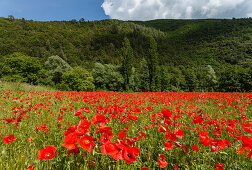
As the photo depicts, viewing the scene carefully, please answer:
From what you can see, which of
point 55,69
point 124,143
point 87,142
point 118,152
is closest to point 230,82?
point 124,143

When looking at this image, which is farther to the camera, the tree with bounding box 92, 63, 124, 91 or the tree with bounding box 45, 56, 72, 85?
the tree with bounding box 92, 63, 124, 91

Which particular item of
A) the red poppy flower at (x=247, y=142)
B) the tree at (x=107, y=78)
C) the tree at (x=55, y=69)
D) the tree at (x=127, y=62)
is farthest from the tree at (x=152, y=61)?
the red poppy flower at (x=247, y=142)

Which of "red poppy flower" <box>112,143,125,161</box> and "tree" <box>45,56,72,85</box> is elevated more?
"tree" <box>45,56,72,85</box>

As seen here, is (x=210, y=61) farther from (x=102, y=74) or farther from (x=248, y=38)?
(x=102, y=74)

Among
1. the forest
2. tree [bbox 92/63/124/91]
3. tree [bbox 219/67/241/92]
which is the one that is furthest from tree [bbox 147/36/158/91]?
tree [bbox 219/67/241/92]

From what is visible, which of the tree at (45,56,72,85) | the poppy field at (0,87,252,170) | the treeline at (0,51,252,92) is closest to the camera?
the poppy field at (0,87,252,170)

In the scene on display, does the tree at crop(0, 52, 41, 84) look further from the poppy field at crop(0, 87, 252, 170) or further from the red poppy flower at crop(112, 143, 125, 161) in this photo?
the red poppy flower at crop(112, 143, 125, 161)

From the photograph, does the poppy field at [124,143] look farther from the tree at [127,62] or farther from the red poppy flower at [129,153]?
the tree at [127,62]

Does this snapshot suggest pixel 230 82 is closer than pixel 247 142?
No

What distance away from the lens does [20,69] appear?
3697 cm

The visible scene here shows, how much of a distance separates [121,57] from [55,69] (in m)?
22.7

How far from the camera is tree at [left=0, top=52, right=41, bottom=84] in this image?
35.1m

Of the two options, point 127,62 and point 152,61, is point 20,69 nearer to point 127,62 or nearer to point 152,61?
point 127,62

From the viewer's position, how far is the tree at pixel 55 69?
41.0m
